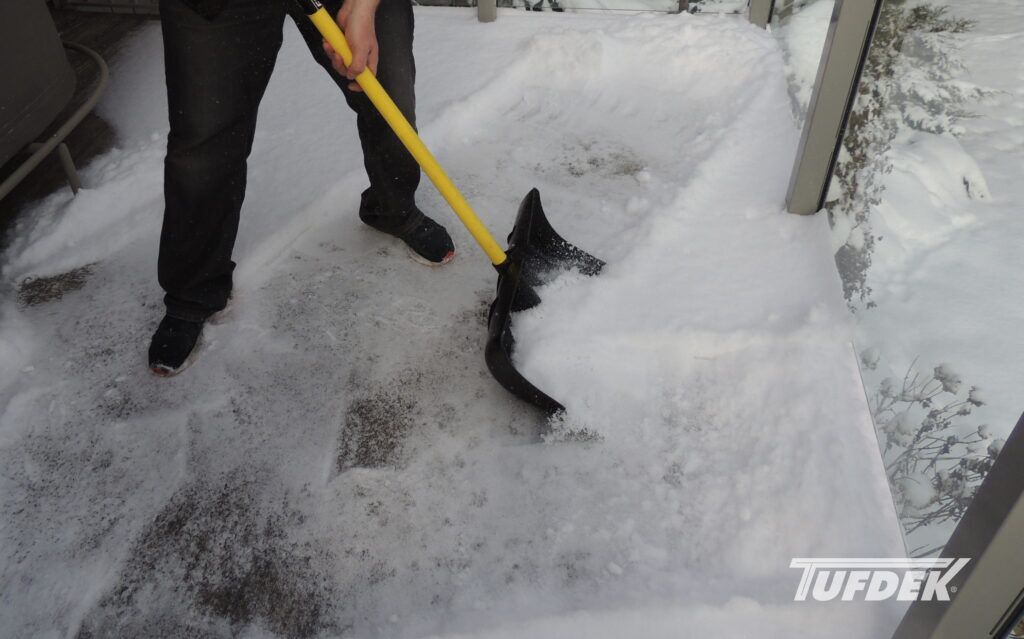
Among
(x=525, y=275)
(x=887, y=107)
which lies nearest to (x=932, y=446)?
(x=887, y=107)

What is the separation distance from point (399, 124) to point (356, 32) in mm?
209

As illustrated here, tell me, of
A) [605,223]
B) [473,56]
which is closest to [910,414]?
[605,223]

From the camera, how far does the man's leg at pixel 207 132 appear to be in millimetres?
1621

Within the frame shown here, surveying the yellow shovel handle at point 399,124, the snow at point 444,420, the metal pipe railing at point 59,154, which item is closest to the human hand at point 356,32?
the yellow shovel handle at point 399,124

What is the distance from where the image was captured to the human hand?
1650mm

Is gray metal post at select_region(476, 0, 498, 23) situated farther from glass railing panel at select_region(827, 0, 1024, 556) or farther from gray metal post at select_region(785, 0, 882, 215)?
glass railing panel at select_region(827, 0, 1024, 556)

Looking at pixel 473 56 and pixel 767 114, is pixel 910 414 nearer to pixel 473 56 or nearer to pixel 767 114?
pixel 767 114

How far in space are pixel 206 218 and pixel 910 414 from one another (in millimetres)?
1581

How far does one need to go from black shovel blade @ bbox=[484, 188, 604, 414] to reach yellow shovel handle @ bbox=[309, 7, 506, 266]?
0.07 m

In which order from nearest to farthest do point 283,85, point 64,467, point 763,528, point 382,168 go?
point 763,528 → point 64,467 → point 382,168 → point 283,85

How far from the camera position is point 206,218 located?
1.83 meters

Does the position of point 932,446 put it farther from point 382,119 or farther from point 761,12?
point 761,12

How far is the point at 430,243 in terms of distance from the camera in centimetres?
216

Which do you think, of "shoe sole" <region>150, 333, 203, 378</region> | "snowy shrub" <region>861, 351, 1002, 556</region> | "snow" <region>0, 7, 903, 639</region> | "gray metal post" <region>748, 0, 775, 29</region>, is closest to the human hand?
"snow" <region>0, 7, 903, 639</region>
